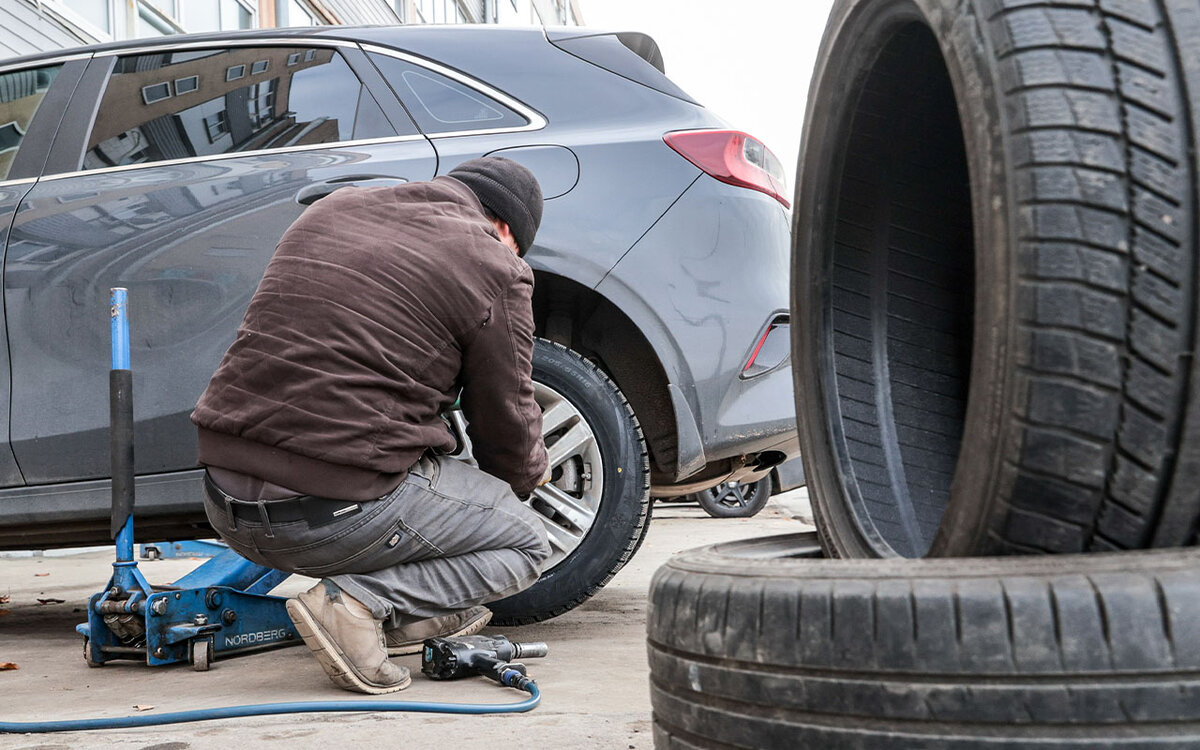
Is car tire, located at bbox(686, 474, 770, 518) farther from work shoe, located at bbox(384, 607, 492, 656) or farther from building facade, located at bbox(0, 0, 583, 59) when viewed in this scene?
work shoe, located at bbox(384, 607, 492, 656)

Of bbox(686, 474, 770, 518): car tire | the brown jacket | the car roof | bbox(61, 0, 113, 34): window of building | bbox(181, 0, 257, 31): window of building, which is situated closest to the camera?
the brown jacket

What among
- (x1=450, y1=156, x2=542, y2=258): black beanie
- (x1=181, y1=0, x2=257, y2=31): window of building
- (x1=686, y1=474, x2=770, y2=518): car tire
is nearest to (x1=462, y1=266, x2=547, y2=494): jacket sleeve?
(x1=450, y1=156, x2=542, y2=258): black beanie

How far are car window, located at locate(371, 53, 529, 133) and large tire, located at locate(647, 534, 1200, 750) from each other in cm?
208

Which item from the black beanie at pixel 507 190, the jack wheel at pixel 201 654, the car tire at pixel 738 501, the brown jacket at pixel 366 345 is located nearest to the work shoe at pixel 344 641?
the brown jacket at pixel 366 345

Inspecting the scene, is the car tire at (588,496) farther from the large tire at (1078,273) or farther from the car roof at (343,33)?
the large tire at (1078,273)

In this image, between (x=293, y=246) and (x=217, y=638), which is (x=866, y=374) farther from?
(x=217, y=638)

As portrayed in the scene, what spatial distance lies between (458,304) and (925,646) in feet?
4.64

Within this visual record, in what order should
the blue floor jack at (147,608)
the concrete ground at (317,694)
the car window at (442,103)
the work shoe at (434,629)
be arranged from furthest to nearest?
the car window at (442,103) → the blue floor jack at (147,608) → the work shoe at (434,629) → the concrete ground at (317,694)

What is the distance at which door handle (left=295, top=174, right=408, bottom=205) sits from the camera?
9.34 ft

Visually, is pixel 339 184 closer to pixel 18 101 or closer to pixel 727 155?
pixel 727 155

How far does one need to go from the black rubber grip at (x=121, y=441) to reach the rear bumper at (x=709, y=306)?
1.24 meters

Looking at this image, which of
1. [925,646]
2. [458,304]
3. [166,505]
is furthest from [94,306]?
[925,646]

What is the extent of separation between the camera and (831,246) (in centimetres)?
174

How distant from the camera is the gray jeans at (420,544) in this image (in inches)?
88.7
